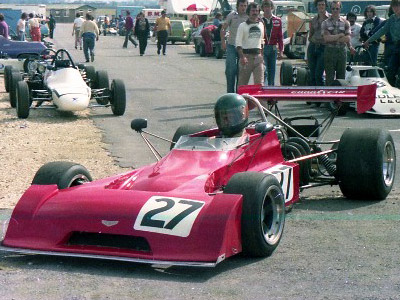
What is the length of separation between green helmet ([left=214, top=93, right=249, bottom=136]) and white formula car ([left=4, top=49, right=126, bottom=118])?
8.02m

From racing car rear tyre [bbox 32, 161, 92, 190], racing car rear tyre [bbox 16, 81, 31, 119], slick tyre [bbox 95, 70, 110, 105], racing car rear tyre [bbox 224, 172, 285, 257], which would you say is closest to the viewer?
racing car rear tyre [bbox 224, 172, 285, 257]

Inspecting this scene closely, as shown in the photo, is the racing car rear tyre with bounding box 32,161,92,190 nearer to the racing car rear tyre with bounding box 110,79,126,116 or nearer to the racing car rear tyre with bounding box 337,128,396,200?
the racing car rear tyre with bounding box 337,128,396,200

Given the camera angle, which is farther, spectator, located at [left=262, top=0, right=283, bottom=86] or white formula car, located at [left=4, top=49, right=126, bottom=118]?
spectator, located at [left=262, top=0, right=283, bottom=86]

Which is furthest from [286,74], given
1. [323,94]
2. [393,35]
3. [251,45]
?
[323,94]

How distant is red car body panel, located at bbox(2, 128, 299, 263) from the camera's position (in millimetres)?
6355

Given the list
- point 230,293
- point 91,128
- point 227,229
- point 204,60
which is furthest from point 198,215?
point 204,60

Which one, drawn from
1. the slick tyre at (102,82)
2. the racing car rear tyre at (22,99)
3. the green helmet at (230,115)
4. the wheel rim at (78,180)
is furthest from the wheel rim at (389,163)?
the slick tyre at (102,82)

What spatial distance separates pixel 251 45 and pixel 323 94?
19.9ft

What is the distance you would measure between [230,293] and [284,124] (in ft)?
11.4

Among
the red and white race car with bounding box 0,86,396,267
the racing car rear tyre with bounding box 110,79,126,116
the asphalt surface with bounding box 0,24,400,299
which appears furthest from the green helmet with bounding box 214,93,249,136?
the racing car rear tyre with bounding box 110,79,126,116

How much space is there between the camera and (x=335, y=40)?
645 inches

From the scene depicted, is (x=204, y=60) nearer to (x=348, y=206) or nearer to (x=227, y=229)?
(x=348, y=206)

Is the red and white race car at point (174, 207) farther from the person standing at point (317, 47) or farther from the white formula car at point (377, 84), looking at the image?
the person standing at point (317, 47)

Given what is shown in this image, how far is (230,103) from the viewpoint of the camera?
810cm
